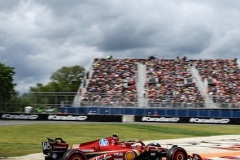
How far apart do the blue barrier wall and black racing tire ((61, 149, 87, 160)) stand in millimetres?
27291

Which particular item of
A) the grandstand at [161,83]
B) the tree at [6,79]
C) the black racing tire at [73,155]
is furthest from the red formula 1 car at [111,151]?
the tree at [6,79]

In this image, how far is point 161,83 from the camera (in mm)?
44906

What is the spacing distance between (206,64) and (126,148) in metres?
41.1

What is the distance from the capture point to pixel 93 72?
49062mm

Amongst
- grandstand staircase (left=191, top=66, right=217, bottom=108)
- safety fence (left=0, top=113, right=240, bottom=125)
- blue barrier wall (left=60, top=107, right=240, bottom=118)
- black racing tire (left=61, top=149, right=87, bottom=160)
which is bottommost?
black racing tire (left=61, top=149, right=87, bottom=160)

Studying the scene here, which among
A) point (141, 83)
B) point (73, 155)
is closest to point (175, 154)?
point (73, 155)

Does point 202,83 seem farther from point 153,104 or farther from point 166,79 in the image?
point 153,104

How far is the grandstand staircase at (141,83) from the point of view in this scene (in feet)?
128

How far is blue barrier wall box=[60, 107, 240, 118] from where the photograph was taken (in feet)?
119

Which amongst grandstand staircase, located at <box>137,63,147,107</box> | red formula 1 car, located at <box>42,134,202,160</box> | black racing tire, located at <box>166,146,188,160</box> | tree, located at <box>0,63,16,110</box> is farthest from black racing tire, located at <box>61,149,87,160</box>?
tree, located at <box>0,63,16,110</box>

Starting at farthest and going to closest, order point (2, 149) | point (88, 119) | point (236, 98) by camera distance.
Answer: point (236, 98) < point (88, 119) < point (2, 149)

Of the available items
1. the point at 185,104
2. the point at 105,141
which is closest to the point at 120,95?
the point at 185,104

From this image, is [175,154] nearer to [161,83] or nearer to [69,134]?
[69,134]

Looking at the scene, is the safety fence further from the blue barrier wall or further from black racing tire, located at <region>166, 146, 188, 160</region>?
black racing tire, located at <region>166, 146, 188, 160</region>
